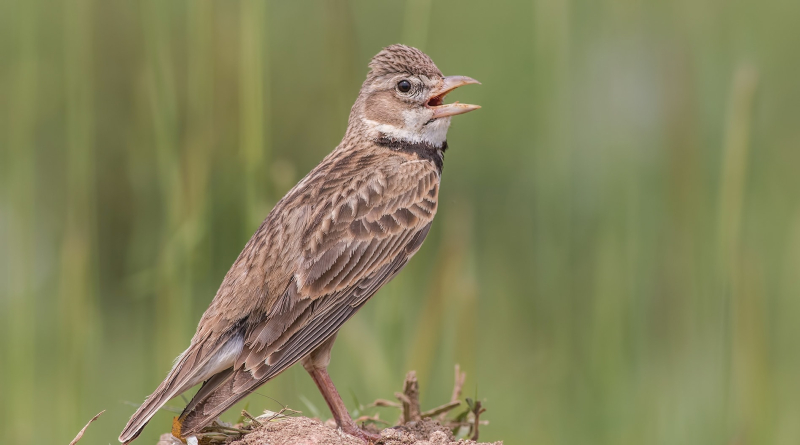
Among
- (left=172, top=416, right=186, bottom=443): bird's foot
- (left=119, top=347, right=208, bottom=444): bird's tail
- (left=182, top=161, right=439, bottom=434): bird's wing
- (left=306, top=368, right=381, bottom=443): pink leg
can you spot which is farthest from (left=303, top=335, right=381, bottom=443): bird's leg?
(left=172, top=416, right=186, bottom=443): bird's foot

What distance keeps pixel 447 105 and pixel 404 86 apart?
13.8 inches

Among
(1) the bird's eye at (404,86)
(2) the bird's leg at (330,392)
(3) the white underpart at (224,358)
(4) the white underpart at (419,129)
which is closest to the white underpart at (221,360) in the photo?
(3) the white underpart at (224,358)

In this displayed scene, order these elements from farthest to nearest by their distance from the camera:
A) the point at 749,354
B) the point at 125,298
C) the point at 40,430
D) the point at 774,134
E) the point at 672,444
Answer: the point at 774,134, the point at 125,298, the point at 40,430, the point at 672,444, the point at 749,354

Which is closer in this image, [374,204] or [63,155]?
[374,204]

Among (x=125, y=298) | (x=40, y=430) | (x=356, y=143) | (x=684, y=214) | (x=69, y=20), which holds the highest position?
(x=69, y=20)

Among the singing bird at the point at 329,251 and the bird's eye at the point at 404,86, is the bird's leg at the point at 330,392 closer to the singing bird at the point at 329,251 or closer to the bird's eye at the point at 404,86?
the singing bird at the point at 329,251

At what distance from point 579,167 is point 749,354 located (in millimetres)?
4142

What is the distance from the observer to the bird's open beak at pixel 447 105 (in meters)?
6.87

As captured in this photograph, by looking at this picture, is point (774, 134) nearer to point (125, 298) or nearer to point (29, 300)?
point (125, 298)

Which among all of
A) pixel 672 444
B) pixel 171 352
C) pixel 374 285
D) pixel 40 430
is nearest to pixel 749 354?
pixel 672 444

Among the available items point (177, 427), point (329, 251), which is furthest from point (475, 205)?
point (177, 427)

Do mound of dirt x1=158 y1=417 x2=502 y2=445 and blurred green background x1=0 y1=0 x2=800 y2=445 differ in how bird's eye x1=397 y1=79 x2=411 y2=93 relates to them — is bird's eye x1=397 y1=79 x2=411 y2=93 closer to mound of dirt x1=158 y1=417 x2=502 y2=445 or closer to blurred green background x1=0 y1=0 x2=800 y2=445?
blurred green background x1=0 y1=0 x2=800 y2=445

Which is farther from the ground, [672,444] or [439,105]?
[439,105]

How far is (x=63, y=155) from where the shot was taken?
10805mm
